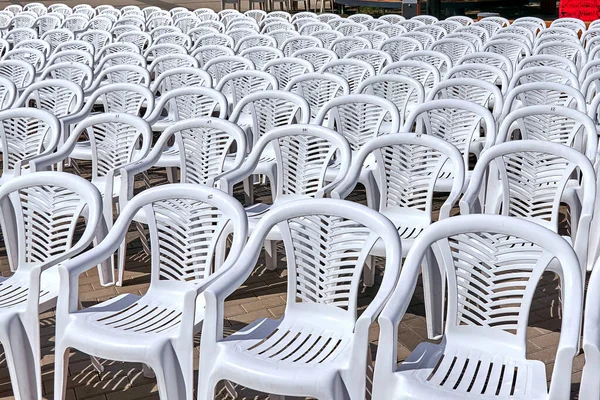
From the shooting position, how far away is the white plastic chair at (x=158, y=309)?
2861 millimetres

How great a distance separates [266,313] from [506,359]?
5.85ft

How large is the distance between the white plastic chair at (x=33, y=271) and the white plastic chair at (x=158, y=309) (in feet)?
0.47

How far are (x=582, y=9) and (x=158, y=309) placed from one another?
39.4 feet

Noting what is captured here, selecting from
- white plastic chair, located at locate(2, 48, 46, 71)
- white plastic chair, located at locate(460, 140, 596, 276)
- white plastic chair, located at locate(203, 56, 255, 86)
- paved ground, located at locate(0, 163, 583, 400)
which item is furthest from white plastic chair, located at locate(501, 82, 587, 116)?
white plastic chair, located at locate(2, 48, 46, 71)

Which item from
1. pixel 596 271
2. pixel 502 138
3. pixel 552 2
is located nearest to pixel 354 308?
pixel 596 271

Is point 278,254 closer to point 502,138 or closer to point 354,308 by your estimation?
point 502,138

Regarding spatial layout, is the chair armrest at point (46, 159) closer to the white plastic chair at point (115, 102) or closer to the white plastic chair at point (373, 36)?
the white plastic chair at point (115, 102)

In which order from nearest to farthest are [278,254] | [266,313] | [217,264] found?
[217,264] → [266,313] → [278,254]

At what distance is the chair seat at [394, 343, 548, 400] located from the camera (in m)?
2.54

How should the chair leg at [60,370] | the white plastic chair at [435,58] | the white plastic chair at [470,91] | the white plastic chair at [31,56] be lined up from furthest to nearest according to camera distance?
the white plastic chair at [31,56] → the white plastic chair at [435,58] → the white plastic chair at [470,91] → the chair leg at [60,370]

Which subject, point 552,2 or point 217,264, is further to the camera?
point 552,2

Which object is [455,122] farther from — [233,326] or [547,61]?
[547,61]

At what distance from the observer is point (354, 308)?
3074 millimetres

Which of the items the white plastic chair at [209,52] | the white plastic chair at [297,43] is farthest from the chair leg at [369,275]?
the white plastic chair at [297,43]
